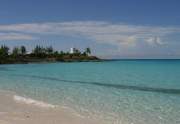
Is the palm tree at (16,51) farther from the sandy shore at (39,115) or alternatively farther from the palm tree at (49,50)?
the sandy shore at (39,115)

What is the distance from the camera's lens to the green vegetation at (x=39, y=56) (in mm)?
→ 113344

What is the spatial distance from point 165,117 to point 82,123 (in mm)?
3123

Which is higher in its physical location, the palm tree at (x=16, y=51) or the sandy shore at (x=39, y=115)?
the palm tree at (x=16, y=51)

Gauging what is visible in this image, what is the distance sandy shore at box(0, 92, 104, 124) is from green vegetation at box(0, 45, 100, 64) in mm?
95592

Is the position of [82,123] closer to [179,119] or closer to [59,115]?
[59,115]

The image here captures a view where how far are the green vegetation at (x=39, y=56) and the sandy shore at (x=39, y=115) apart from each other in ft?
314

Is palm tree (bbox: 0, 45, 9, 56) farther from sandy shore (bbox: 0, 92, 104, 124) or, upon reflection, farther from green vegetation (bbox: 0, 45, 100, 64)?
sandy shore (bbox: 0, 92, 104, 124)

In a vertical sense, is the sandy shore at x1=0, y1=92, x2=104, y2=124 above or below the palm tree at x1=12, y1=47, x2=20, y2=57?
below

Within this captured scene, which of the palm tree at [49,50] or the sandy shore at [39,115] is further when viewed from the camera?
the palm tree at [49,50]

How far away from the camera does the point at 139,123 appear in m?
9.38

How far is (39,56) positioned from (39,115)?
12646cm

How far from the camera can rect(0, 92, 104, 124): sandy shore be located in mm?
9156

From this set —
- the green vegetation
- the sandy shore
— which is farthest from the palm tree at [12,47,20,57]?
the sandy shore

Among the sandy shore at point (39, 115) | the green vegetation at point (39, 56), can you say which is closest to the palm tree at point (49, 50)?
the green vegetation at point (39, 56)
